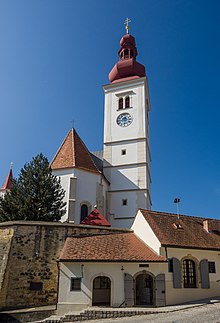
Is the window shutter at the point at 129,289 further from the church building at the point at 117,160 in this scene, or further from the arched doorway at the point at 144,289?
the church building at the point at 117,160

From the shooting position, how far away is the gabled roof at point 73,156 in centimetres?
2483

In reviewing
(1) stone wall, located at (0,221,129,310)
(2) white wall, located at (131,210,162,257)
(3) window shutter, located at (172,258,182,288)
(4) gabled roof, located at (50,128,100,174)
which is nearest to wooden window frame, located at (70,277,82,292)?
(1) stone wall, located at (0,221,129,310)

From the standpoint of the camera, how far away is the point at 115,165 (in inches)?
→ 1150

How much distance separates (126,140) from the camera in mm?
29891

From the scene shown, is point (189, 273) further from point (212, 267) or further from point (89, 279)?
point (89, 279)

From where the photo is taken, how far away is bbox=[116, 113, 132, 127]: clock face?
3063cm

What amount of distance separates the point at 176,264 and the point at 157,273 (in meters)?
1.30

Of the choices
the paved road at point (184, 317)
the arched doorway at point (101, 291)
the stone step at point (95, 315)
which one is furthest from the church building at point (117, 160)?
the paved road at point (184, 317)

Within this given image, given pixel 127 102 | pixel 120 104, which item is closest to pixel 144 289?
pixel 127 102

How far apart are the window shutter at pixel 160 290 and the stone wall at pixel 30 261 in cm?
493

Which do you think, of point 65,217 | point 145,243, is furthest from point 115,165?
point 145,243

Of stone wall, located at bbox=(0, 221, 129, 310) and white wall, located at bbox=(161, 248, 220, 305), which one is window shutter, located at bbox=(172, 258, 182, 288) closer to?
white wall, located at bbox=(161, 248, 220, 305)

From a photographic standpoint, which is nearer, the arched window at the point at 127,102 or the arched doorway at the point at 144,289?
the arched doorway at the point at 144,289

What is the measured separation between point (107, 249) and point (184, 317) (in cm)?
528
